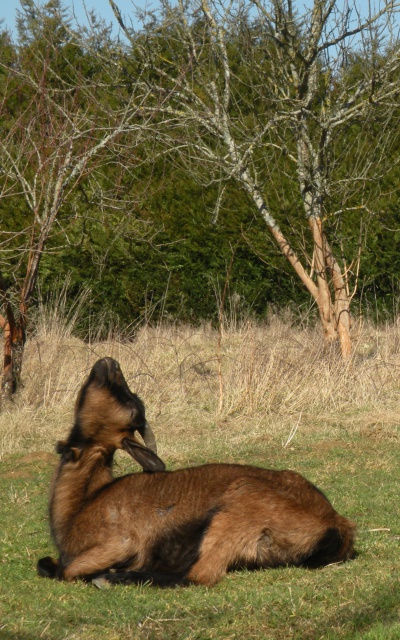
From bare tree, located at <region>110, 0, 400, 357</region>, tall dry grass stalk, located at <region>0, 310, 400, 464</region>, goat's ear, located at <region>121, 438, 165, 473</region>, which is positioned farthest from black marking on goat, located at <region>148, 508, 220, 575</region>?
bare tree, located at <region>110, 0, 400, 357</region>

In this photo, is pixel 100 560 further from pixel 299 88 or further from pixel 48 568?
pixel 299 88

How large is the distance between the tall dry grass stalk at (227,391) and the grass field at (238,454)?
0.02m

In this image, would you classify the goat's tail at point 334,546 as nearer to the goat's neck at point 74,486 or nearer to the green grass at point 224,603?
the green grass at point 224,603

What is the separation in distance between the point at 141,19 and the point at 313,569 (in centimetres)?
943

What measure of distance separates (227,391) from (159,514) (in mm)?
6548

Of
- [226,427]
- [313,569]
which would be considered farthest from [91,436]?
[226,427]

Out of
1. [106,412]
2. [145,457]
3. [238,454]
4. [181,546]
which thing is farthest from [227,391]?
[181,546]

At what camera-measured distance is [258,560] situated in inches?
189

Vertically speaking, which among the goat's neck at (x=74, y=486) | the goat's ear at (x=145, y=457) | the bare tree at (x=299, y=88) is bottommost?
the goat's neck at (x=74, y=486)

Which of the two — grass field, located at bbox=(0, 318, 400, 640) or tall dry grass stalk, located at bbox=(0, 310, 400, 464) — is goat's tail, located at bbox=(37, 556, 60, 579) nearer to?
grass field, located at bbox=(0, 318, 400, 640)

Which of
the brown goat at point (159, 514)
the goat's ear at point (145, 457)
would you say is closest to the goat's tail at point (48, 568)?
the brown goat at point (159, 514)

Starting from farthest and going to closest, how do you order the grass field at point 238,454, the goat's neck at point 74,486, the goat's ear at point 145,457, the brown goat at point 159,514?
1. the goat's neck at point 74,486
2. the goat's ear at point 145,457
3. the brown goat at point 159,514
4. the grass field at point 238,454

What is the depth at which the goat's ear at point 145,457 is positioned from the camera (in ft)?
15.7

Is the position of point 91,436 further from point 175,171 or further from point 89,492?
point 175,171
